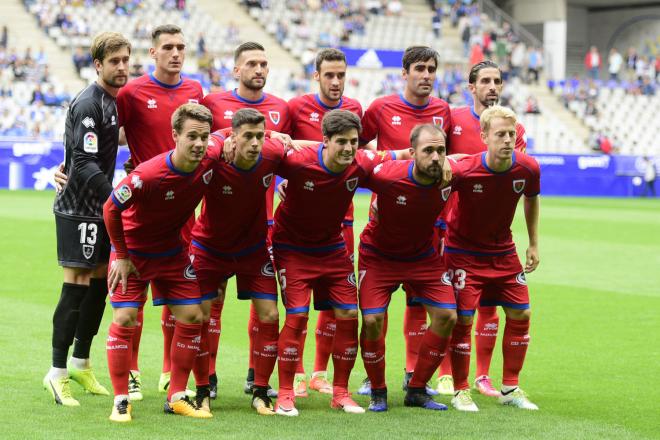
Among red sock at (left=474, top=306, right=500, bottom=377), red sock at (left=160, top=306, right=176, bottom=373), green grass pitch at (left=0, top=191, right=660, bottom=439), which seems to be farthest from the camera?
red sock at (left=474, top=306, right=500, bottom=377)

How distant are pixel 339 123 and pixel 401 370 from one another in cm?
262

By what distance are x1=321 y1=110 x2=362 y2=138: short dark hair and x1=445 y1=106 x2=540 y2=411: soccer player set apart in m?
0.86

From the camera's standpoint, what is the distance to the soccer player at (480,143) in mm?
8000

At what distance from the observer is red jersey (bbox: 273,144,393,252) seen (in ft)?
23.5

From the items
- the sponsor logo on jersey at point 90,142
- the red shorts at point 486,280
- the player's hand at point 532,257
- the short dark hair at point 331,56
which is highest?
the short dark hair at point 331,56

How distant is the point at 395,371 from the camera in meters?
8.73

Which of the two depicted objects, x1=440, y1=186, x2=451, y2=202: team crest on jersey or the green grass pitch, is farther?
x1=440, y1=186, x2=451, y2=202: team crest on jersey

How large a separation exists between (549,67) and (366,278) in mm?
39420

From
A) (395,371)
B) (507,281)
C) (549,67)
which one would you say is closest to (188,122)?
(507,281)

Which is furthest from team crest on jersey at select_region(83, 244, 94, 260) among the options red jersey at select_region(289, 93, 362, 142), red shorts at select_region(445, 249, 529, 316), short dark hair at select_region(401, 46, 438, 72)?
short dark hair at select_region(401, 46, 438, 72)

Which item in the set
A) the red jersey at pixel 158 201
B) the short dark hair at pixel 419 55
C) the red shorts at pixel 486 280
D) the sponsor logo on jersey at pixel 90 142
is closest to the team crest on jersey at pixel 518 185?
the red shorts at pixel 486 280

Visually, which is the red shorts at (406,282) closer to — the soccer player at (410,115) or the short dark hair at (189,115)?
the soccer player at (410,115)

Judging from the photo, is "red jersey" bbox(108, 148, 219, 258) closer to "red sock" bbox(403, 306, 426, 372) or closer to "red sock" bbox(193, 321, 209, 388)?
"red sock" bbox(193, 321, 209, 388)

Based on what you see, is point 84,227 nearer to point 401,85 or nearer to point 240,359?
point 240,359
